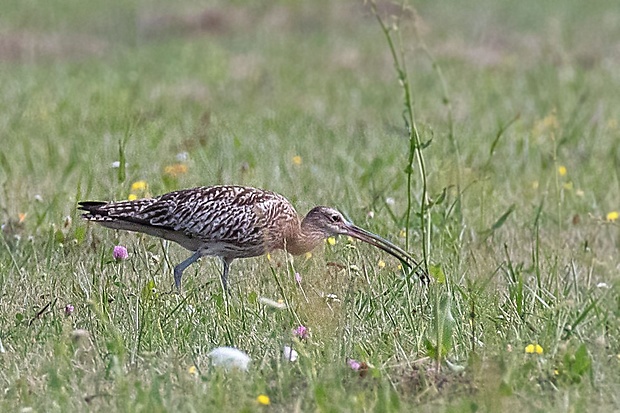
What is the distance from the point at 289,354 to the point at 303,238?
186 cm

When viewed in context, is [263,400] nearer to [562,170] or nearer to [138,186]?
[138,186]

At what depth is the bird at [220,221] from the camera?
6.13 m

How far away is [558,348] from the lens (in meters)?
4.57

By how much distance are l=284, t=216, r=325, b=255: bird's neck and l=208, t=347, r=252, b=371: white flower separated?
5.92ft

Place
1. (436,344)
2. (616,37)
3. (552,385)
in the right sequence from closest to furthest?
(552,385) < (436,344) < (616,37)

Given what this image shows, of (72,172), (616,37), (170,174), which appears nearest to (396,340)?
(170,174)

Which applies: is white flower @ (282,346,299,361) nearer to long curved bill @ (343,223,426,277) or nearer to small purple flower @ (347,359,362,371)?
small purple flower @ (347,359,362,371)

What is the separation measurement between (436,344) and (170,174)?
3.53 meters

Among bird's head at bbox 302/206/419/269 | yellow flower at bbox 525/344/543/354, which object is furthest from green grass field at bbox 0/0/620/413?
bird's head at bbox 302/206/419/269

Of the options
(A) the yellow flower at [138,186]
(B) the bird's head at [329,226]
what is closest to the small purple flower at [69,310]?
(B) the bird's head at [329,226]

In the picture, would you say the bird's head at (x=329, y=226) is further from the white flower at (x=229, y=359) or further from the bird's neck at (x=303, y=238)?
the white flower at (x=229, y=359)

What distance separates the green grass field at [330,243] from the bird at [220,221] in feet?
0.47

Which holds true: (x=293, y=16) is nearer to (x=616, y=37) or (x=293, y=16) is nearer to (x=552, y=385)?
(x=616, y=37)

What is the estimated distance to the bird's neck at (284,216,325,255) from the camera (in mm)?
6367
